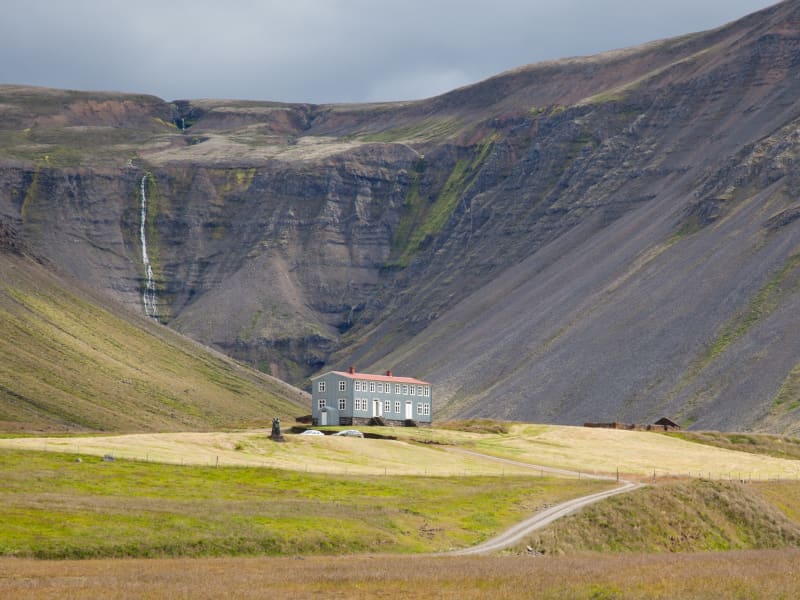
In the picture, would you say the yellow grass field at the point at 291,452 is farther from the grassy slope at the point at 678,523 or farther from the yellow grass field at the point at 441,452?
the grassy slope at the point at 678,523

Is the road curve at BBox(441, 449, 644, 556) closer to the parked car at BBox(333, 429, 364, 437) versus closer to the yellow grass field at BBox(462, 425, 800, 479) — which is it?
the yellow grass field at BBox(462, 425, 800, 479)

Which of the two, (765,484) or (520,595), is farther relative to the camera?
(765,484)

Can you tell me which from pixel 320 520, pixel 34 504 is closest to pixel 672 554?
pixel 320 520

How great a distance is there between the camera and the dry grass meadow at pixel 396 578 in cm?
4734

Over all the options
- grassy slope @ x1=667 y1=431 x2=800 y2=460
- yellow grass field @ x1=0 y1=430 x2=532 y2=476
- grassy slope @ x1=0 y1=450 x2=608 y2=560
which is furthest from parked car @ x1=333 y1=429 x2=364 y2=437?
grassy slope @ x1=667 y1=431 x2=800 y2=460

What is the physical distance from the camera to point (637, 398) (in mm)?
176500

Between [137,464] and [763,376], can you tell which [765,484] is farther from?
[763,376]

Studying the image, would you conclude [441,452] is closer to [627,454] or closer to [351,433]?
[351,433]

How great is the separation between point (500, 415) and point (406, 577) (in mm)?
135005

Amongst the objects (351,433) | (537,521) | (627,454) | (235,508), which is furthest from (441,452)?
(235,508)

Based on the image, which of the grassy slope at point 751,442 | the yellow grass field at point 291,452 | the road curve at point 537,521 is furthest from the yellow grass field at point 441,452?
the road curve at point 537,521

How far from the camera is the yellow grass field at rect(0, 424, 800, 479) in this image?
3762 inches

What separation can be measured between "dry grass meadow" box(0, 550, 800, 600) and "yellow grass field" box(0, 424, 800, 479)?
3561cm

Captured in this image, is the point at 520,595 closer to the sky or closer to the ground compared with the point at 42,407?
closer to the sky
